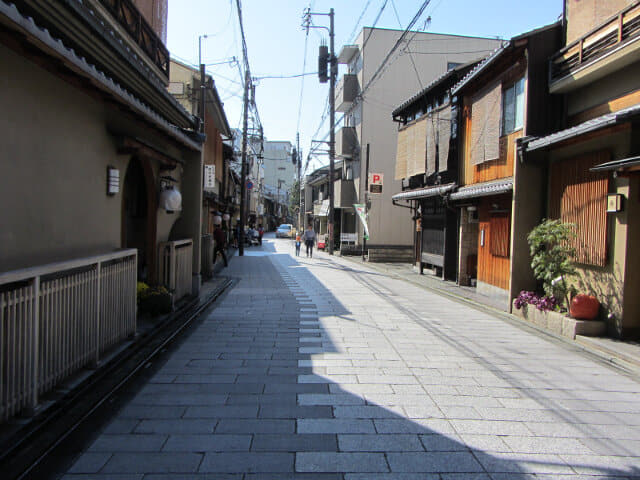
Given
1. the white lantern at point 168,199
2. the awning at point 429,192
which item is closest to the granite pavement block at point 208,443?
the white lantern at point 168,199

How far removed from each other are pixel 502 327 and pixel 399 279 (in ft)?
28.0

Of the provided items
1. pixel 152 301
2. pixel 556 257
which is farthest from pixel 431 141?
pixel 152 301

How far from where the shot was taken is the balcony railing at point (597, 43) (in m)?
7.84

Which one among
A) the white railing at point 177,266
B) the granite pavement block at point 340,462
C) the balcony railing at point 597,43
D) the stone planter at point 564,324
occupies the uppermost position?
the balcony railing at point 597,43

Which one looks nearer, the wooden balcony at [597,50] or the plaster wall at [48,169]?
the plaster wall at [48,169]

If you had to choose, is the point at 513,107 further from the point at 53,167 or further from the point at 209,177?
the point at 209,177

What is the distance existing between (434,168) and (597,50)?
807 cm

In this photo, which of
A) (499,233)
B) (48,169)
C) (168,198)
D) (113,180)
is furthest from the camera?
(499,233)

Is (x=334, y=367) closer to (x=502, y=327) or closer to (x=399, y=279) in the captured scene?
(x=502, y=327)

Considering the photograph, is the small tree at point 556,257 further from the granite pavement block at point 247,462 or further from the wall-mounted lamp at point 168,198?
the wall-mounted lamp at point 168,198

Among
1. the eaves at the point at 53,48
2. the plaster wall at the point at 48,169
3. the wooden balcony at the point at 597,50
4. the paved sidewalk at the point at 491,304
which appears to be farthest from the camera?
the wooden balcony at the point at 597,50

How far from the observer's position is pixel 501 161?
39.5 feet

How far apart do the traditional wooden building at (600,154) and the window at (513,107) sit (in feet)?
2.98

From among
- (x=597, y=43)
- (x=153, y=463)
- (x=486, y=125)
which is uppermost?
(x=597, y=43)
